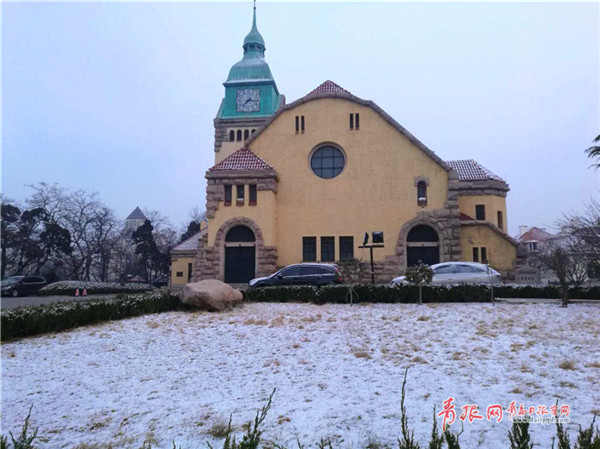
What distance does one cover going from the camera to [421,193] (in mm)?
23875

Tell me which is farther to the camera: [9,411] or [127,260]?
[127,260]

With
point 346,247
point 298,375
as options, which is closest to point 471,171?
point 346,247

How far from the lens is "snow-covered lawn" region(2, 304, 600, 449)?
4984 mm

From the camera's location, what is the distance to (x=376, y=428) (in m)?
4.82

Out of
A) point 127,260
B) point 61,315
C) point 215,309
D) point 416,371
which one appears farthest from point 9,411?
point 127,260

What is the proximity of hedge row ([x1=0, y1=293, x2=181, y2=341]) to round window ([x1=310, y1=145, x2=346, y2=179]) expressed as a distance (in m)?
13.7

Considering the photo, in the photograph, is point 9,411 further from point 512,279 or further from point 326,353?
point 512,279

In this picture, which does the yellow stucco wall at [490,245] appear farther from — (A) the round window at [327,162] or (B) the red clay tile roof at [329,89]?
(B) the red clay tile roof at [329,89]

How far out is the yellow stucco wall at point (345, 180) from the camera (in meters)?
23.8

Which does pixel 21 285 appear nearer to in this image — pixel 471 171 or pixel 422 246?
pixel 422 246

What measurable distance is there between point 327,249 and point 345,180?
13.8 ft

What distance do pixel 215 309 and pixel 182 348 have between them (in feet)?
13.6

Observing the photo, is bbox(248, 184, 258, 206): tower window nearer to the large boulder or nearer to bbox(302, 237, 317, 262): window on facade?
bbox(302, 237, 317, 262): window on facade

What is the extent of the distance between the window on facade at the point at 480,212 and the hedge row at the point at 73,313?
20.0m
